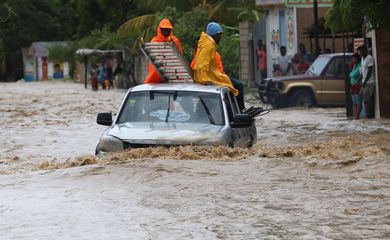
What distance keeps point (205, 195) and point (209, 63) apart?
4203 mm

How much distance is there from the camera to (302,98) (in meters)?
28.7

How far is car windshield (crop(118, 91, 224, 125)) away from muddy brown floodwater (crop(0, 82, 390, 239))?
0.71 meters

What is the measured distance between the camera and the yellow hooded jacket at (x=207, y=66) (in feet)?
49.0

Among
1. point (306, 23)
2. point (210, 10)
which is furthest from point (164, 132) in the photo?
point (210, 10)

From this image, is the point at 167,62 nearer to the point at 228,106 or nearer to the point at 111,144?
the point at 228,106

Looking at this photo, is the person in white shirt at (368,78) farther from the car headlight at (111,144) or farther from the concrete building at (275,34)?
the concrete building at (275,34)

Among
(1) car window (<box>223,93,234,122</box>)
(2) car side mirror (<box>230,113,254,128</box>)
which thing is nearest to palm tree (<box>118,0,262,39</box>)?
(1) car window (<box>223,93,234,122</box>)

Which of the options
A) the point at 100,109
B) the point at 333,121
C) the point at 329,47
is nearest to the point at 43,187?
the point at 333,121

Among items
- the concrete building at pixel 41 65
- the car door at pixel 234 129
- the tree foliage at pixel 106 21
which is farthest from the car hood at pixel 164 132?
the concrete building at pixel 41 65

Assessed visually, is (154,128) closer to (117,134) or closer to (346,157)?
(117,134)

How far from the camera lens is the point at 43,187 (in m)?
12.0

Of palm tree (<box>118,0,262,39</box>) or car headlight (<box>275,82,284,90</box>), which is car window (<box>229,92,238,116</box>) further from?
palm tree (<box>118,0,262,39</box>)

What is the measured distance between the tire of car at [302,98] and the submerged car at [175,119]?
14.5 metres

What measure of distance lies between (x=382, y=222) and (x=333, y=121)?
1505 cm
